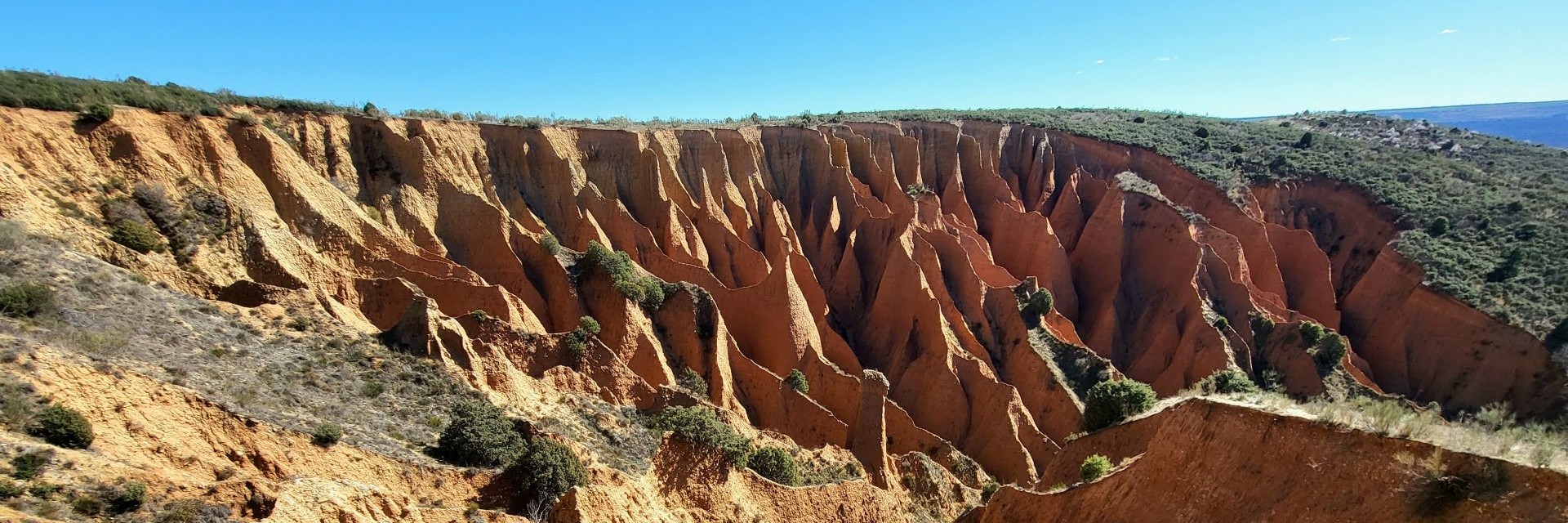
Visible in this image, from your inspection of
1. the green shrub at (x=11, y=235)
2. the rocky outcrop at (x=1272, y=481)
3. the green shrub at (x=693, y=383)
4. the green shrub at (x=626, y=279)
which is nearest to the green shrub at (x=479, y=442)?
the green shrub at (x=693, y=383)

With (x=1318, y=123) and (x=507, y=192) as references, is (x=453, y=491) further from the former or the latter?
(x=1318, y=123)

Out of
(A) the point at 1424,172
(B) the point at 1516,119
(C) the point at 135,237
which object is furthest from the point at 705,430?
(B) the point at 1516,119

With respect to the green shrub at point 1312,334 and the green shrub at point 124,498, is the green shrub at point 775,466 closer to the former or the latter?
the green shrub at point 124,498

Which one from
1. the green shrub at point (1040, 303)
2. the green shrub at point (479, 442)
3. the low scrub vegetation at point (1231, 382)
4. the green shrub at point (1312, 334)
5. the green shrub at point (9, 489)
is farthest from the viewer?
the green shrub at point (1040, 303)

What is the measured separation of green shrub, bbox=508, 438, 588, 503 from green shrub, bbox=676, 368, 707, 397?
8.84 m

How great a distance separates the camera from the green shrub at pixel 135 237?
1962cm

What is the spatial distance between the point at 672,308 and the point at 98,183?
17.8 meters

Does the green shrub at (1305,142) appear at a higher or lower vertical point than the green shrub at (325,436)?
higher

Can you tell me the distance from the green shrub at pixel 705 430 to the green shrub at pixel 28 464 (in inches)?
394

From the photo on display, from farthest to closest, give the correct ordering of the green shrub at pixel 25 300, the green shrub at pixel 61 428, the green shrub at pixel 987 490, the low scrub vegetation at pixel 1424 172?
the low scrub vegetation at pixel 1424 172 → the green shrub at pixel 987 490 → the green shrub at pixel 25 300 → the green shrub at pixel 61 428

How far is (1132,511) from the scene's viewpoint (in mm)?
12555

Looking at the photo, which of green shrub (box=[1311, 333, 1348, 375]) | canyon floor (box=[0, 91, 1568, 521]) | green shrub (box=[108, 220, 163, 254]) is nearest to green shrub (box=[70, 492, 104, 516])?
canyon floor (box=[0, 91, 1568, 521])

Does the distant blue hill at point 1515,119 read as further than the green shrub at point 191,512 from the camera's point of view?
Yes

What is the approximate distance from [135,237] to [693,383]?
652 inches
